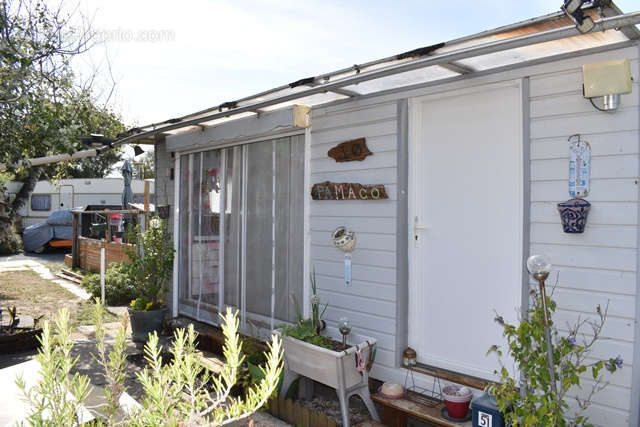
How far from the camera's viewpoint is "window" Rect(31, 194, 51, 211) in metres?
18.4

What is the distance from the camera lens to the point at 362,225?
12.8 feet

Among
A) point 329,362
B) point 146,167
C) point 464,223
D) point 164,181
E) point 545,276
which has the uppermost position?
point 146,167

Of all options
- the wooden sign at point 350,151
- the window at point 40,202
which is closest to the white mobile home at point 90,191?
the window at point 40,202

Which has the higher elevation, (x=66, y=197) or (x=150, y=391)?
(x=66, y=197)

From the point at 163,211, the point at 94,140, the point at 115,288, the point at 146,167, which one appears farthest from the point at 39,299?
the point at 146,167

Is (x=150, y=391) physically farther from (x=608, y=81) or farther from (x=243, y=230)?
(x=243, y=230)

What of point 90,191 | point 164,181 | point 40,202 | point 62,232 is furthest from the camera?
point 40,202

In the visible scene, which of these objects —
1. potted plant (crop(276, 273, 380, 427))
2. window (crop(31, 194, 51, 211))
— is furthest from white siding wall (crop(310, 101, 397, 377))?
window (crop(31, 194, 51, 211))

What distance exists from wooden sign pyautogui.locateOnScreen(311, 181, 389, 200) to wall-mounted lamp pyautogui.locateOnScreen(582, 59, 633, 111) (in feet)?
4.99

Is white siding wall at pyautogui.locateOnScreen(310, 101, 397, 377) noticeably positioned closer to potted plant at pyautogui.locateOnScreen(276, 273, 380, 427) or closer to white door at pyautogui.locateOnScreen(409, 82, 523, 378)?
white door at pyautogui.locateOnScreen(409, 82, 523, 378)

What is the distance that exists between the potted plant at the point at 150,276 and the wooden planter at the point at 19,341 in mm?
1054

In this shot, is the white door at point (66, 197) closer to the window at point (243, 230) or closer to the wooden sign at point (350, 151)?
the window at point (243, 230)

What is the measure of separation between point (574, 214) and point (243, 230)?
3.22 metres

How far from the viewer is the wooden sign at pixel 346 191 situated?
3734 mm
